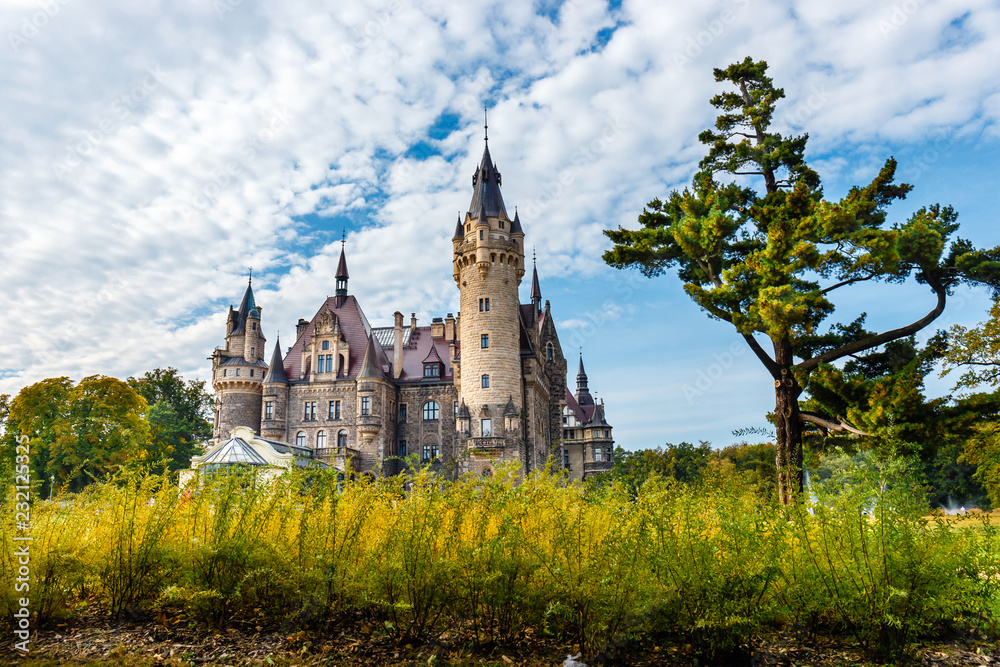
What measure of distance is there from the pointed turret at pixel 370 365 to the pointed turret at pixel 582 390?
2516 centimetres

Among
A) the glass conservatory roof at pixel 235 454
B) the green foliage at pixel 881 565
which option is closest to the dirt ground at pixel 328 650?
the green foliage at pixel 881 565

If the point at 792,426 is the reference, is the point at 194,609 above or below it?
below

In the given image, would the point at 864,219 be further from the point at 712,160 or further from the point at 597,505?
the point at 597,505

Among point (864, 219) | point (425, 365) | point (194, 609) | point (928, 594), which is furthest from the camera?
point (425, 365)

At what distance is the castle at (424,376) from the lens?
3969cm

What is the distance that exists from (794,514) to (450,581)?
3.34 metres

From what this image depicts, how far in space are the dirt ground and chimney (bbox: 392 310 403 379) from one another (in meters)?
40.3

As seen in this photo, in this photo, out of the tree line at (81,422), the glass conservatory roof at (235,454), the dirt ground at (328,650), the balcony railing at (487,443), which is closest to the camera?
the dirt ground at (328,650)

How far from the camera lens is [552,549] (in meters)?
5.87

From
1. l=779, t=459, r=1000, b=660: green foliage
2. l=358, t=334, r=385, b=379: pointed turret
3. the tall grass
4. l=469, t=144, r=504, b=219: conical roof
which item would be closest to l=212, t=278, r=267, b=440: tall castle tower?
l=358, t=334, r=385, b=379: pointed turret

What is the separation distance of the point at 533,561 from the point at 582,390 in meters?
60.0

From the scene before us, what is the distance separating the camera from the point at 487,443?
125ft

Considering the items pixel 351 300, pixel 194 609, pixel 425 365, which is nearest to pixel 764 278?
pixel 194 609

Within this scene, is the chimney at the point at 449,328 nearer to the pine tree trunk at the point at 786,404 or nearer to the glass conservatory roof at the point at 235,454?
the glass conservatory roof at the point at 235,454
